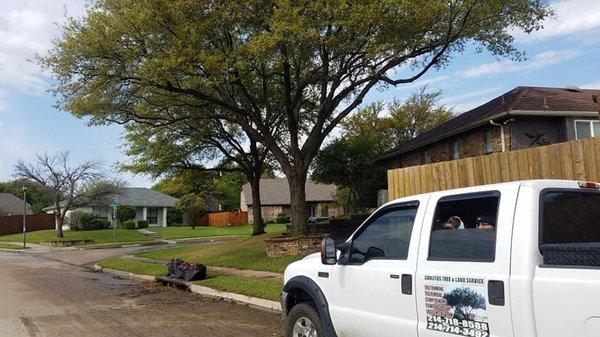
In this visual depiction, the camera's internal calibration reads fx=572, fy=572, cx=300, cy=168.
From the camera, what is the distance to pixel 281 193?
242 feet

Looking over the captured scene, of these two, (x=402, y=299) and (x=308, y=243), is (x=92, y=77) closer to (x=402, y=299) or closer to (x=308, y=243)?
Result: (x=308, y=243)

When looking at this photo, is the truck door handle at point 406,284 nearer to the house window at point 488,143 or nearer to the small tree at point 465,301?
the small tree at point 465,301

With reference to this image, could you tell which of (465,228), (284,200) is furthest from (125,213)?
(465,228)

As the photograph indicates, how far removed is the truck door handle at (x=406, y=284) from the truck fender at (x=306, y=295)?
117 cm

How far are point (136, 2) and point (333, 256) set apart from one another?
14.8 meters

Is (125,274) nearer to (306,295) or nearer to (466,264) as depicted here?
(306,295)

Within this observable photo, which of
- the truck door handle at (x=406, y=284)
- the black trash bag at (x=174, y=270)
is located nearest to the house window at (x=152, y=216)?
the black trash bag at (x=174, y=270)

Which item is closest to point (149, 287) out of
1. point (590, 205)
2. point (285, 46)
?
point (285, 46)

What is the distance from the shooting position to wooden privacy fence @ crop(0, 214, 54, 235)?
65.2 metres

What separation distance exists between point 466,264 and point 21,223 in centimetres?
7000

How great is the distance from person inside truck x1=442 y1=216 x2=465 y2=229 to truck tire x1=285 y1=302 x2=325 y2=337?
6.09ft

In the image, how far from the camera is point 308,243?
19.2 metres

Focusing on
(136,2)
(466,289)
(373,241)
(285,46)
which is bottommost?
(466,289)

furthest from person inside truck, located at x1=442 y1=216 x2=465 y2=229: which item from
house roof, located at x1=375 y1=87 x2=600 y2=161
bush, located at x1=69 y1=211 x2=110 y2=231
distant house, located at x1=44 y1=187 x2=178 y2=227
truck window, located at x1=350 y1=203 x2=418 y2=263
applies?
distant house, located at x1=44 y1=187 x2=178 y2=227
